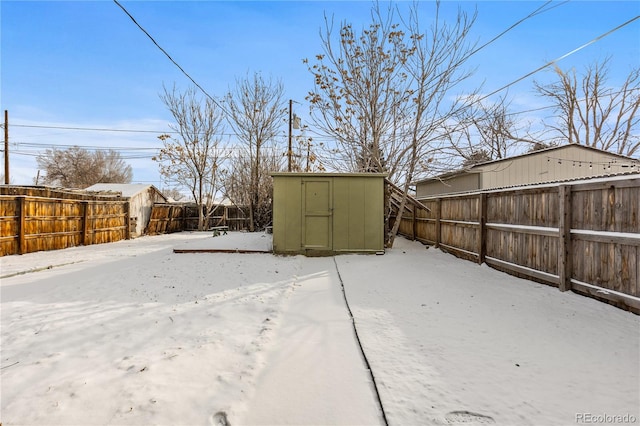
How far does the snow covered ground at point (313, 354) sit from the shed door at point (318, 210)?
2.99 m

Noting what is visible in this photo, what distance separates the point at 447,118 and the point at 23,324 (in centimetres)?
911

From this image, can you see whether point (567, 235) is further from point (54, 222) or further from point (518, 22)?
point (54, 222)

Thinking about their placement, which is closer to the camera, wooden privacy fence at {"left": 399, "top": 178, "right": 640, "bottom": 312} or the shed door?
wooden privacy fence at {"left": 399, "top": 178, "right": 640, "bottom": 312}

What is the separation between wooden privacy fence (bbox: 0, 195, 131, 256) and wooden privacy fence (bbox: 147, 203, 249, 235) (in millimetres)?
3888

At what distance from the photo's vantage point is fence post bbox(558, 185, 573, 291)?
3861mm

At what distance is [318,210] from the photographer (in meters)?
7.88

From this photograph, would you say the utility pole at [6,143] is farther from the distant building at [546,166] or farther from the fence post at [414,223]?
the distant building at [546,166]

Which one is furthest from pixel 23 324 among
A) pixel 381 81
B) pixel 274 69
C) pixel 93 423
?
pixel 274 69

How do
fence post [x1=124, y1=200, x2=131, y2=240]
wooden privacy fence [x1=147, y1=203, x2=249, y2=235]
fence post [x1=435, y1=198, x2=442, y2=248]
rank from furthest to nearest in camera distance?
1. wooden privacy fence [x1=147, y1=203, x2=249, y2=235]
2. fence post [x1=124, y1=200, x2=131, y2=240]
3. fence post [x1=435, y1=198, x2=442, y2=248]

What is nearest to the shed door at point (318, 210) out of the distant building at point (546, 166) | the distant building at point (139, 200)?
the distant building at point (546, 166)

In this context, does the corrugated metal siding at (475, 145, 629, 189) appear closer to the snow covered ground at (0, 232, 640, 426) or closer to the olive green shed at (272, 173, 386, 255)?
the olive green shed at (272, 173, 386, 255)

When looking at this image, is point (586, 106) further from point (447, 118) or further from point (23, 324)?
point (23, 324)

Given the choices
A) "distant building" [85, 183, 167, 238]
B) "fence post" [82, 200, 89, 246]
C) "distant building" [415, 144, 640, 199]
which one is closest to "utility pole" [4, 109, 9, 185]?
"distant building" [85, 183, 167, 238]

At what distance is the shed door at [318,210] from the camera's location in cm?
787
